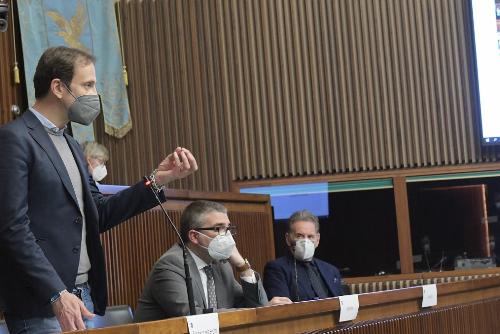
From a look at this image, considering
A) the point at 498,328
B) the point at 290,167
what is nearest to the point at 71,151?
the point at 498,328

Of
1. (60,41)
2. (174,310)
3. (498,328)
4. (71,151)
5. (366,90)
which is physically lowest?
(498,328)

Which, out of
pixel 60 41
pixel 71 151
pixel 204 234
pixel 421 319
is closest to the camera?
pixel 71 151

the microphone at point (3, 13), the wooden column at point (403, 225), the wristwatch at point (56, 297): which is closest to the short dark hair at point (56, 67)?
the wristwatch at point (56, 297)

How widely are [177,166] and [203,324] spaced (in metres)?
0.69

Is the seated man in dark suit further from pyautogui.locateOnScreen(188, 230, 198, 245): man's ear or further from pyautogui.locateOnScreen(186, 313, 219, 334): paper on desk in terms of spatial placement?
pyautogui.locateOnScreen(186, 313, 219, 334): paper on desk

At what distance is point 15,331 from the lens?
2.75 meters

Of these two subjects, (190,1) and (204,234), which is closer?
(204,234)

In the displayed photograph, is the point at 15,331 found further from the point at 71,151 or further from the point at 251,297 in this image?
the point at 251,297

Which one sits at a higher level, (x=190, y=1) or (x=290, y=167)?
(x=190, y=1)

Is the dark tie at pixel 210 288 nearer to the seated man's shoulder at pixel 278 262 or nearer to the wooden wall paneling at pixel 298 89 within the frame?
the seated man's shoulder at pixel 278 262

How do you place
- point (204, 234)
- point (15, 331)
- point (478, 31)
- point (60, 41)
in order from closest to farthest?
point (15, 331) < point (204, 234) < point (60, 41) < point (478, 31)

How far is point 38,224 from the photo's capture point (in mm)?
2811

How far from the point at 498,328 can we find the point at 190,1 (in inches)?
172

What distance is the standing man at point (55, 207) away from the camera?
2688 mm
